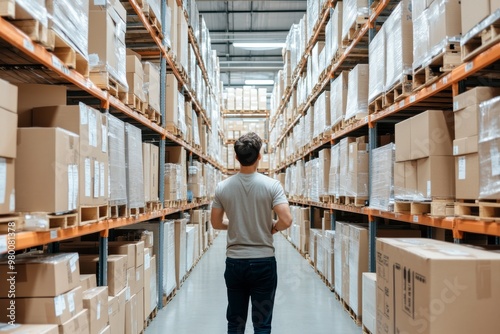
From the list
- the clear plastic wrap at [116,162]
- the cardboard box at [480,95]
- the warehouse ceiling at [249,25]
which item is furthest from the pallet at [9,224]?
the warehouse ceiling at [249,25]

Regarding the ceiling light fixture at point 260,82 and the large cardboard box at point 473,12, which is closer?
the large cardboard box at point 473,12

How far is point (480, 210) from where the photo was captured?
2.73 meters

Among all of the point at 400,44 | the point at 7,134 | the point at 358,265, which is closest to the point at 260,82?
the point at 358,265

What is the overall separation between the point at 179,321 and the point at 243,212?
255cm

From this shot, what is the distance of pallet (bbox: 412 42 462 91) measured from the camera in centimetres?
318

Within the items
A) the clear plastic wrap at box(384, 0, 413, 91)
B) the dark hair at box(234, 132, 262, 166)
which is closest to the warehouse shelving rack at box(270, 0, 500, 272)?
the clear plastic wrap at box(384, 0, 413, 91)

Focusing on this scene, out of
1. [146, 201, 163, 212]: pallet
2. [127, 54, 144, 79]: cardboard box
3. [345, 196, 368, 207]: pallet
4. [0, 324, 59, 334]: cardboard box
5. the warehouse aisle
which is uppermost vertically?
[127, 54, 144, 79]: cardboard box

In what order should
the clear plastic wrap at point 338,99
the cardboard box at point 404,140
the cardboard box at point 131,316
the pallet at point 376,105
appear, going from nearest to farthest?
the cardboard box at point 404,140 < the cardboard box at point 131,316 < the pallet at point 376,105 < the clear plastic wrap at point 338,99

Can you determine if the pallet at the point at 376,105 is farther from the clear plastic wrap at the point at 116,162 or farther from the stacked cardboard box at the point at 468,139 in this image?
the clear plastic wrap at the point at 116,162

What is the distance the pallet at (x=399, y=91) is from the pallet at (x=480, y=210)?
124 centimetres

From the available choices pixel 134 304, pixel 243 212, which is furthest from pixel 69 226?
pixel 134 304

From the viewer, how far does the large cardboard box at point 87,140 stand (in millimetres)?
3010

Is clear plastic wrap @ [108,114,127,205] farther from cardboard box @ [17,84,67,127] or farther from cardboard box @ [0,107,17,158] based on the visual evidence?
cardboard box @ [0,107,17,158]

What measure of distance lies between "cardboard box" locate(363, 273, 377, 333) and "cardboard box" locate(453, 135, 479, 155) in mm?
1731
